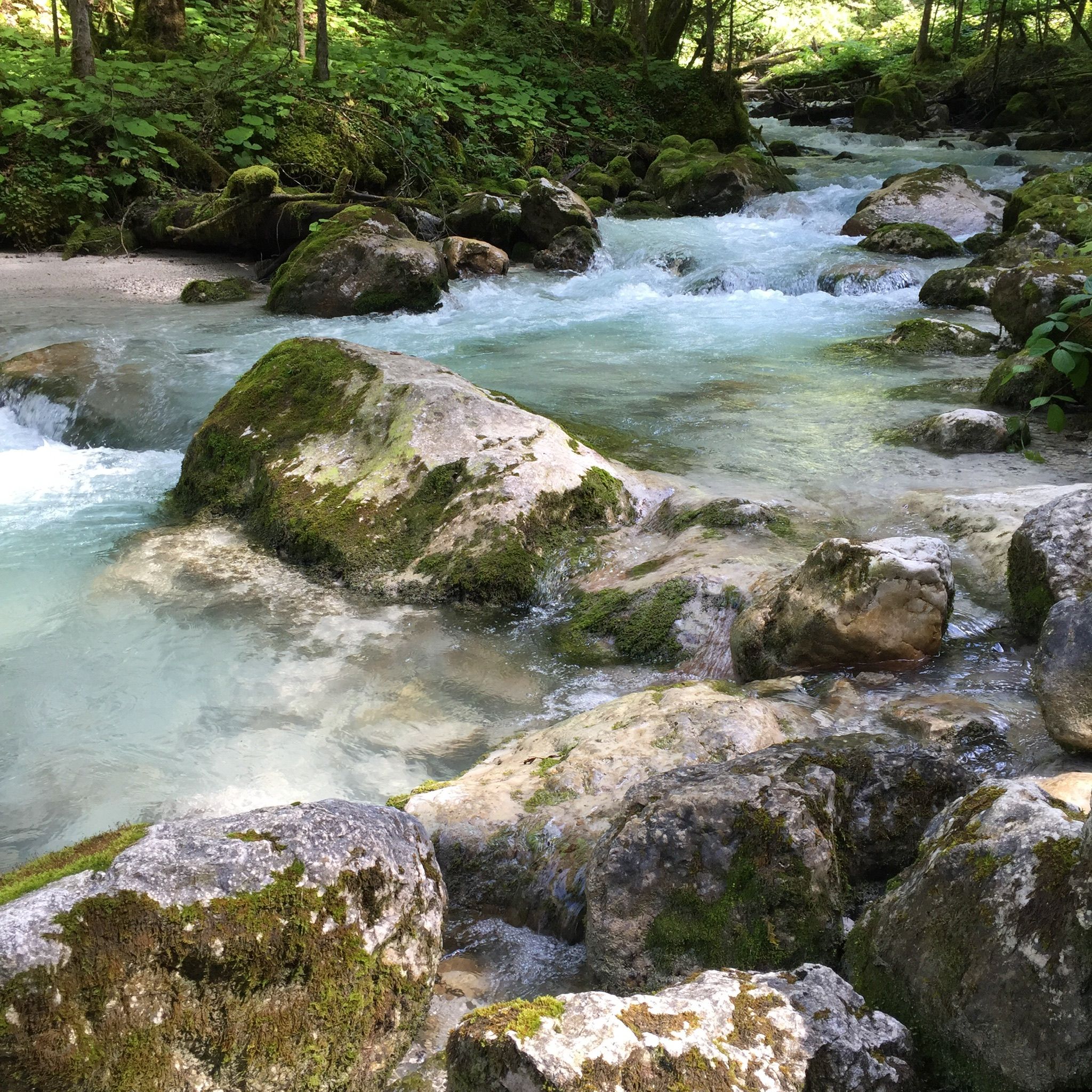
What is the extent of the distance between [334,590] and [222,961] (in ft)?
9.23

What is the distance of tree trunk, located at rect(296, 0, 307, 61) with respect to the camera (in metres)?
15.1

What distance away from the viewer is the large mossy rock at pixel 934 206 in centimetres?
1338

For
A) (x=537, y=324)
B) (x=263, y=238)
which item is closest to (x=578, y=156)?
(x=263, y=238)

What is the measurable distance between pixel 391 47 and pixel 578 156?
12.6ft

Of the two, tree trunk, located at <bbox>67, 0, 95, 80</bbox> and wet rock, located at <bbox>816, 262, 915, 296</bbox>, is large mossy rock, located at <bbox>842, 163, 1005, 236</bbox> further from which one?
tree trunk, located at <bbox>67, 0, 95, 80</bbox>

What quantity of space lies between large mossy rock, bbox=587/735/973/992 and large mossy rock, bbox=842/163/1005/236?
12.3 m

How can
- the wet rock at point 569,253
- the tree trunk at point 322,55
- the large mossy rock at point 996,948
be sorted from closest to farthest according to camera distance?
the large mossy rock at point 996,948, the wet rock at point 569,253, the tree trunk at point 322,55

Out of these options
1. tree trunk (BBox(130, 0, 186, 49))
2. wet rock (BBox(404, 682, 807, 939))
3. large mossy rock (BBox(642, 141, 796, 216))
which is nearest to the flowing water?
wet rock (BBox(404, 682, 807, 939))

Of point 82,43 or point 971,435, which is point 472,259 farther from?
point 971,435

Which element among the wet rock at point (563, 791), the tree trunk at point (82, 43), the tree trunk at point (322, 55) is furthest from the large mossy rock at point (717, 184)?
the wet rock at point (563, 791)

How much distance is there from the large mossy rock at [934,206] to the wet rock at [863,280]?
2.16 meters

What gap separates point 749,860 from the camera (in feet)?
7.43

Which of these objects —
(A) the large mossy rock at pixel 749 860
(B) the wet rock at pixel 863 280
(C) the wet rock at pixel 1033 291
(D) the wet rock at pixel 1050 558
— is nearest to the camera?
(A) the large mossy rock at pixel 749 860

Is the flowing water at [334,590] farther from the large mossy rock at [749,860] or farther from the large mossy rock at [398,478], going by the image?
the large mossy rock at [749,860]
